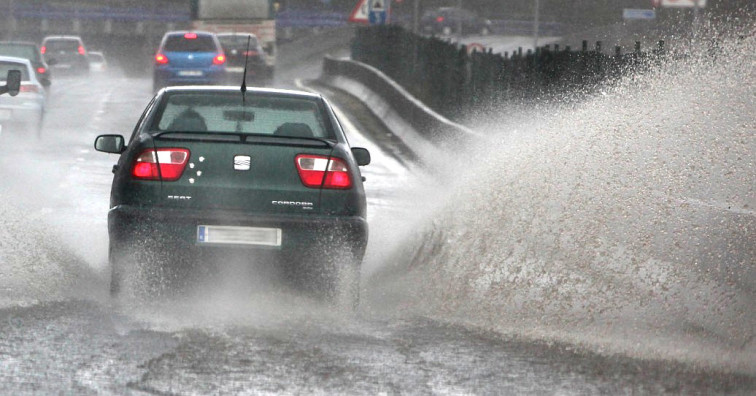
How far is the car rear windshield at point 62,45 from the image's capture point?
5734 cm

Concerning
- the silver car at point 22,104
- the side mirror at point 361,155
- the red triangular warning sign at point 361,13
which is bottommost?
the silver car at point 22,104

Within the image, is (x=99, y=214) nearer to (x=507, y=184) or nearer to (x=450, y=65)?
(x=507, y=184)

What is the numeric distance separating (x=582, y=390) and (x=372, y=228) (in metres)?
7.93

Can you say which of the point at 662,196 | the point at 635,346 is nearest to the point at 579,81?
the point at 662,196

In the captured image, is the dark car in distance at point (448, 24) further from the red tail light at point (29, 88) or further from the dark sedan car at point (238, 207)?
the dark sedan car at point (238, 207)

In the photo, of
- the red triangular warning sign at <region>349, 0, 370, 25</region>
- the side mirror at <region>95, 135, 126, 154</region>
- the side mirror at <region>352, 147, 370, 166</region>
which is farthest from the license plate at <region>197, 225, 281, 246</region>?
the red triangular warning sign at <region>349, 0, 370, 25</region>

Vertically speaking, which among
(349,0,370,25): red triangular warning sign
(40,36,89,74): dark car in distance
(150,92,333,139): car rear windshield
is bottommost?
(40,36,89,74): dark car in distance

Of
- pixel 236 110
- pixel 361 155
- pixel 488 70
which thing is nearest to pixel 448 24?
pixel 488 70

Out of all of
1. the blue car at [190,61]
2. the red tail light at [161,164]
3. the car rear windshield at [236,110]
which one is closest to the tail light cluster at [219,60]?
the blue car at [190,61]

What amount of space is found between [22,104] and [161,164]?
628 inches

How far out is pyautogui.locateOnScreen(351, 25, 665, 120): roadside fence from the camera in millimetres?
20359

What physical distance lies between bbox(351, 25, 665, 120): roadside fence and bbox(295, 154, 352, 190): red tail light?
9785 mm

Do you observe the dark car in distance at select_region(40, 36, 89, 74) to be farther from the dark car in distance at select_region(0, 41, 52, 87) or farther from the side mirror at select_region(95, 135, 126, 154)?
the side mirror at select_region(95, 135, 126, 154)

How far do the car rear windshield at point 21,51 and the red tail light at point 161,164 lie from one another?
25430 mm
